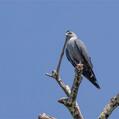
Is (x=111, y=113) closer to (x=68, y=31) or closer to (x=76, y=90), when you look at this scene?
(x=76, y=90)

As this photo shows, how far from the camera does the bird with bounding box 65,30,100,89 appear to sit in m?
14.5

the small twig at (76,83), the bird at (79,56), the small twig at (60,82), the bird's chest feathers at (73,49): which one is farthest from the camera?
the bird's chest feathers at (73,49)

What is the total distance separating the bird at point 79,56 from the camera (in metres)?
14.5

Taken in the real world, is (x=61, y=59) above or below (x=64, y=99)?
above

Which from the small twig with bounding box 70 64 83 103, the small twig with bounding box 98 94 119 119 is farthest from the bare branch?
the small twig with bounding box 98 94 119 119

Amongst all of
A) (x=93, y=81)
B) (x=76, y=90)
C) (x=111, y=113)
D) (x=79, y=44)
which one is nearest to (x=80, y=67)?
(x=76, y=90)

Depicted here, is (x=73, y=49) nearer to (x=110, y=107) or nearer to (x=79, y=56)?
(x=79, y=56)

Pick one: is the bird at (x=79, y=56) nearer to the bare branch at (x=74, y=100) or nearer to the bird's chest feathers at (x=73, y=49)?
the bird's chest feathers at (x=73, y=49)

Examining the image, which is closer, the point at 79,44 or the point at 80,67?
the point at 80,67

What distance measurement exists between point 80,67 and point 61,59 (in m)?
1.20

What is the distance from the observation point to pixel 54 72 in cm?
1195

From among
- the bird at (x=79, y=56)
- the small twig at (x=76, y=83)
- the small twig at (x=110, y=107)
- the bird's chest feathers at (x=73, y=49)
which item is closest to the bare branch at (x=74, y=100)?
the small twig at (x=76, y=83)

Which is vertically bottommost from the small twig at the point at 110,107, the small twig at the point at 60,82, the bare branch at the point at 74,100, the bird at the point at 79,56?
the small twig at the point at 110,107

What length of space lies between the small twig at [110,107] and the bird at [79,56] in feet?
10.4
